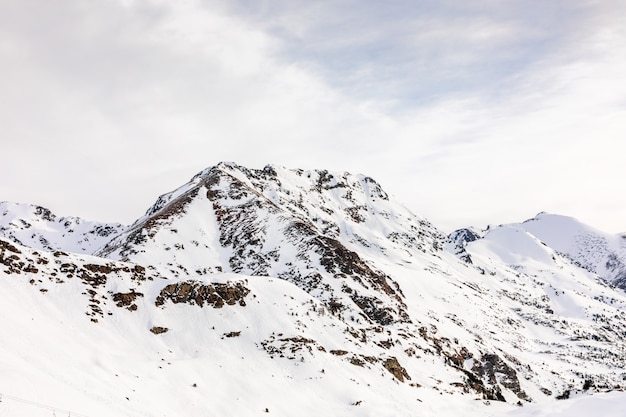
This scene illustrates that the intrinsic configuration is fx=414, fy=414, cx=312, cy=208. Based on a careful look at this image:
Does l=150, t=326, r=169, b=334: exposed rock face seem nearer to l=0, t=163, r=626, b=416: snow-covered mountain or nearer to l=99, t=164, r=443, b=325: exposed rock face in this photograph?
l=0, t=163, r=626, b=416: snow-covered mountain

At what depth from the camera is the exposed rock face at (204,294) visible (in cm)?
6275

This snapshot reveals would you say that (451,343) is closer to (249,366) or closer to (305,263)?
(305,263)

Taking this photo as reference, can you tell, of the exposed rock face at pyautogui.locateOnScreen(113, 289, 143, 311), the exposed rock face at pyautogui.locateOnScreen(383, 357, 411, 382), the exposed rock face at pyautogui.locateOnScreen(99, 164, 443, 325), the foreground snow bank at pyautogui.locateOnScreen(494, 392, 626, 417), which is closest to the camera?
the foreground snow bank at pyautogui.locateOnScreen(494, 392, 626, 417)

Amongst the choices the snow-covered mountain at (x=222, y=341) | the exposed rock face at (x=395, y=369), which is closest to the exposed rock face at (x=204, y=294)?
the snow-covered mountain at (x=222, y=341)

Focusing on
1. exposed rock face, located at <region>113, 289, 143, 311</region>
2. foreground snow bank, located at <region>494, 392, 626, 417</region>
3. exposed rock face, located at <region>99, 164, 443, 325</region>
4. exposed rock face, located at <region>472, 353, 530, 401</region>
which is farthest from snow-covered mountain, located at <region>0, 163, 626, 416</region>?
foreground snow bank, located at <region>494, 392, 626, 417</region>

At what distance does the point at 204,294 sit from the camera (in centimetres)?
6450

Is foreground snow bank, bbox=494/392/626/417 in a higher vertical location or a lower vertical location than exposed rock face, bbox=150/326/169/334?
higher

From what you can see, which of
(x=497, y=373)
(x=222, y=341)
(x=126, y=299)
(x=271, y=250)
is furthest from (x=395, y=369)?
(x=271, y=250)

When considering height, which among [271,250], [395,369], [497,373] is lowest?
[497,373]

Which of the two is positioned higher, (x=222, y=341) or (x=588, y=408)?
(x=588, y=408)

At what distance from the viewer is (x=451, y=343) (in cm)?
10325

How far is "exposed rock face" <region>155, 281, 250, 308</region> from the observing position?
6275cm

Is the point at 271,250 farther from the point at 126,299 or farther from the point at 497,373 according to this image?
the point at 497,373

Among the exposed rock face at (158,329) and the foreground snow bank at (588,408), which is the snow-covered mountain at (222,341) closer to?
the exposed rock face at (158,329)
